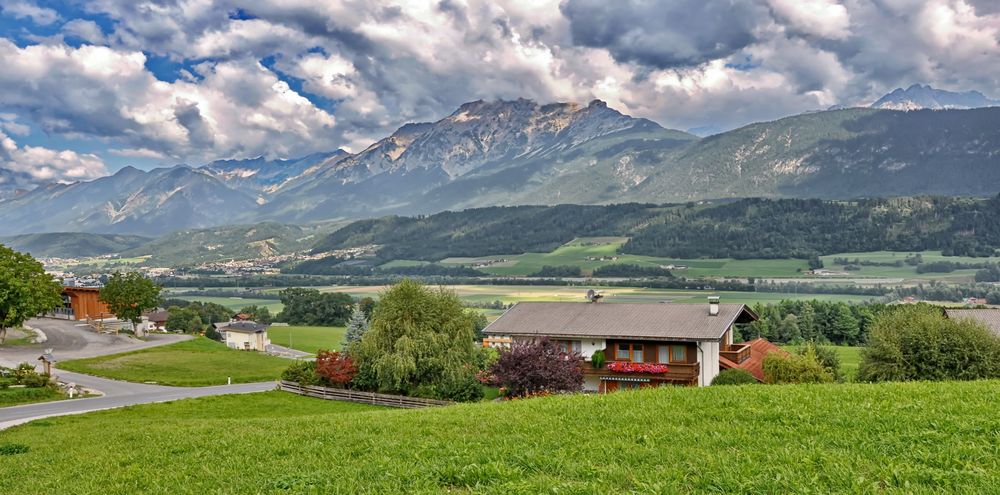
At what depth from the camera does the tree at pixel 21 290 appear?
59.7 meters

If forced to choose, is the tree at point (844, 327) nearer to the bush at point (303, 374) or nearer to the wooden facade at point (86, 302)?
the bush at point (303, 374)

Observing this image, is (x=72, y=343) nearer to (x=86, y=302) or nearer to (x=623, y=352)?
(x=86, y=302)

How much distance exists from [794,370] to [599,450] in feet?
99.0

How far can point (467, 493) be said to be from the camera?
31.2 feet

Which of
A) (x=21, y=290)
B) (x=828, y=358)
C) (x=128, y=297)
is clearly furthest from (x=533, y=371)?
(x=128, y=297)

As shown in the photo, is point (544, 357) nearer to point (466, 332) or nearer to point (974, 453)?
point (466, 332)

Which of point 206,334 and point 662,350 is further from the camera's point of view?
point 206,334

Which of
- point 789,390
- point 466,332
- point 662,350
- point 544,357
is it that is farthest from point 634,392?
point 466,332

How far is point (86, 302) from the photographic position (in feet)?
306

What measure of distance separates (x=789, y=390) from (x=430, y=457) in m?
9.71

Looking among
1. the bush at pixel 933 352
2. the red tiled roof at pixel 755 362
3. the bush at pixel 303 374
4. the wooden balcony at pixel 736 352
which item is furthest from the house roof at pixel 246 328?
the bush at pixel 933 352

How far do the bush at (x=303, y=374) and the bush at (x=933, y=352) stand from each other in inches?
1401

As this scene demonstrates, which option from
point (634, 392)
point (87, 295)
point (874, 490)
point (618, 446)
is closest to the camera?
point (874, 490)

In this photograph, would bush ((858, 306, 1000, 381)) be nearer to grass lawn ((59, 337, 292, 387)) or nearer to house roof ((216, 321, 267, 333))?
grass lawn ((59, 337, 292, 387))
